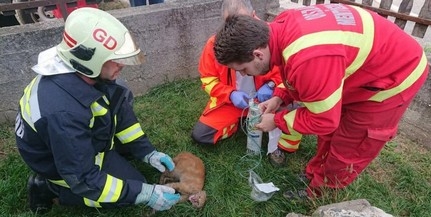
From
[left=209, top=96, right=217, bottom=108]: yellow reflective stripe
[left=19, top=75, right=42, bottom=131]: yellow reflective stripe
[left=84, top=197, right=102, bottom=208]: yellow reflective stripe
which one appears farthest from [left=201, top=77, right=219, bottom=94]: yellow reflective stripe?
[left=19, top=75, right=42, bottom=131]: yellow reflective stripe

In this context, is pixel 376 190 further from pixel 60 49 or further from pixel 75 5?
pixel 75 5

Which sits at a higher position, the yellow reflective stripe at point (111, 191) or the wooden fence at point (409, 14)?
the wooden fence at point (409, 14)

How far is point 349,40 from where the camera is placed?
1797 mm

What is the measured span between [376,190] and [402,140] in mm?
961

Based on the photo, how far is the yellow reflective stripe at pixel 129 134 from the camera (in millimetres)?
2771

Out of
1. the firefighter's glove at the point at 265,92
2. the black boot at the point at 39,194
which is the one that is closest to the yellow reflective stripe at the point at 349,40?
the firefighter's glove at the point at 265,92

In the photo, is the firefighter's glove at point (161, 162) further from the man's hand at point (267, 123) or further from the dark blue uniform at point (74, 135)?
the man's hand at point (267, 123)

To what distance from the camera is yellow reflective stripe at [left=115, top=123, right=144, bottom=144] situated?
277cm

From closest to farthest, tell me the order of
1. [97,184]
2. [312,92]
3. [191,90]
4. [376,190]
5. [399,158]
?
1. [312,92]
2. [97,184]
3. [376,190]
4. [399,158]
5. [191,90]

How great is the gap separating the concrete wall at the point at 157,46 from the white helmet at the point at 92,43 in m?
1.53

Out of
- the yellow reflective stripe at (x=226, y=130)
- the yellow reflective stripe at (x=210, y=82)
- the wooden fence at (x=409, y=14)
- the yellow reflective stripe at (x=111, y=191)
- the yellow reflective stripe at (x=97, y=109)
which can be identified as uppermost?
the wooden fence at (x=409, y=14)

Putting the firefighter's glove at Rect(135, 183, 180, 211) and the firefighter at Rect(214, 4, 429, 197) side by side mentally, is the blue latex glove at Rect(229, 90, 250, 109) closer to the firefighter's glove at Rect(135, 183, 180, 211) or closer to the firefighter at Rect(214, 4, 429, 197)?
the firefighter at Rect(214, 4, 429, 197)

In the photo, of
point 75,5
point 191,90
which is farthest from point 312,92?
point 75,5

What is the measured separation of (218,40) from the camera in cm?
188
